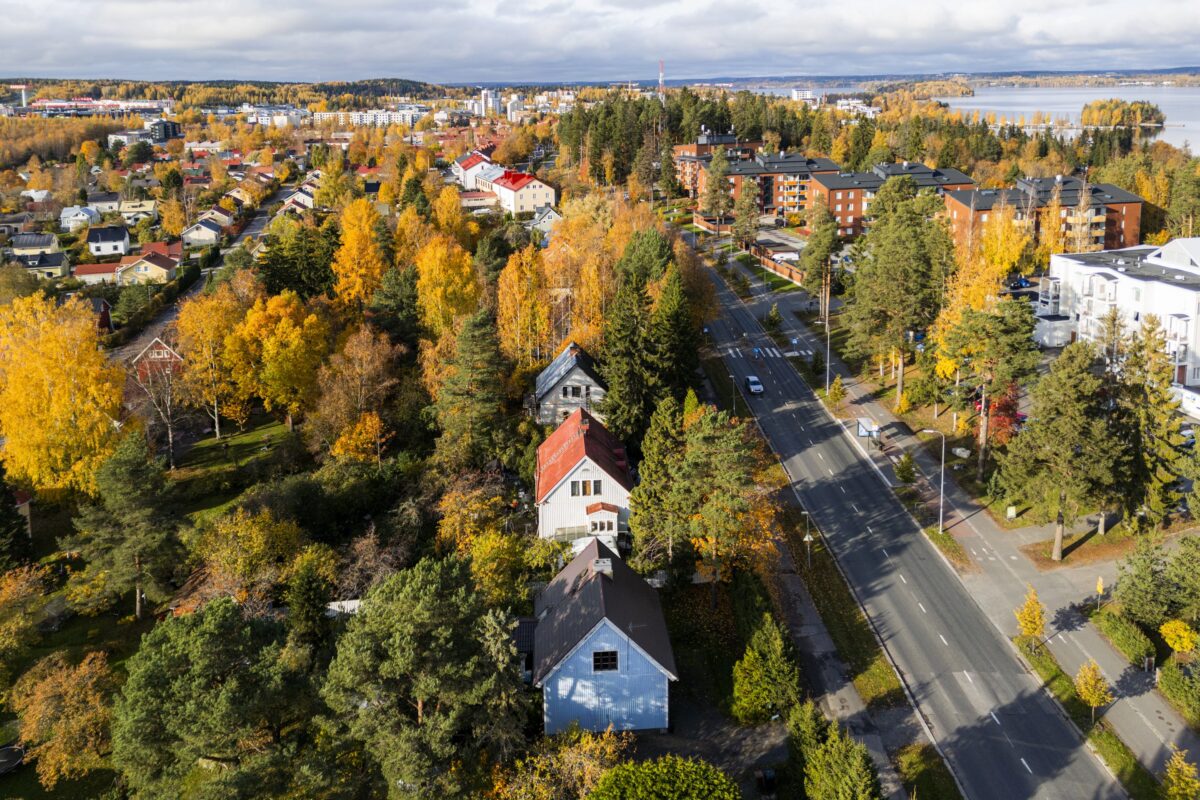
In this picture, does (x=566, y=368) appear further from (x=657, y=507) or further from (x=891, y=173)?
(x=891, y=173)

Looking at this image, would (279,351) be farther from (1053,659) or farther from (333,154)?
(333,154)

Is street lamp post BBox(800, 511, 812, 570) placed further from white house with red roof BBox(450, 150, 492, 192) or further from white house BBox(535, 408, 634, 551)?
white house with red roof BBox(450, 150, 492, 192)

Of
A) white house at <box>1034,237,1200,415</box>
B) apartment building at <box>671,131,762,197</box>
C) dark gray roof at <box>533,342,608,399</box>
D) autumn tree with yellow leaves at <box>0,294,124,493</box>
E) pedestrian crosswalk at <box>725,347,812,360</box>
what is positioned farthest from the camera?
apartment building at <box>671,131,762,197</box>

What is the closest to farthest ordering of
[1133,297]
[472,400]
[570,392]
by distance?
[472,400] → [570,392] → [1133,297]

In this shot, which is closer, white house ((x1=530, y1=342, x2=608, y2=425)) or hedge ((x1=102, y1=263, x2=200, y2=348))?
white house ((x1=530, y1=342, x2=608, y2=425))

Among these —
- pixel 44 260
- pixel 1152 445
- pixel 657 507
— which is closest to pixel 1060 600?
pixel 1152 445

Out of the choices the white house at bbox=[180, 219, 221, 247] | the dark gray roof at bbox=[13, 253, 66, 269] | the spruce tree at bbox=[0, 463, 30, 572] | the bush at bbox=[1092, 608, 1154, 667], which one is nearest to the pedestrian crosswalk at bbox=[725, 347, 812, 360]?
the bush at bbox=[1092, 608, 1154, 667]
